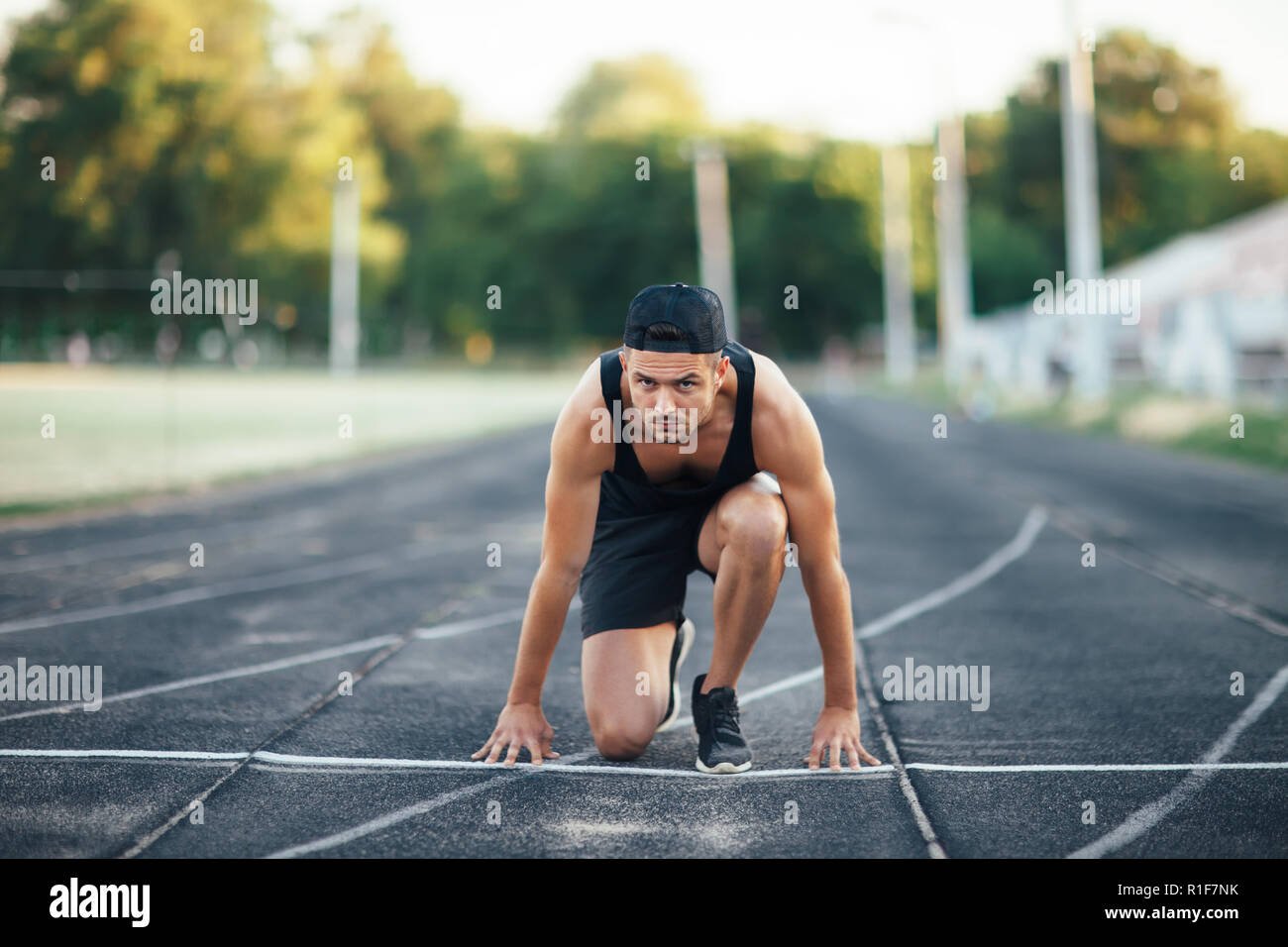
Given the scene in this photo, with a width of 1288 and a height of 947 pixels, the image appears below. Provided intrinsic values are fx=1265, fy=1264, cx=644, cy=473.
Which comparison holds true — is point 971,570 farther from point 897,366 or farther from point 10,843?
point 897,366

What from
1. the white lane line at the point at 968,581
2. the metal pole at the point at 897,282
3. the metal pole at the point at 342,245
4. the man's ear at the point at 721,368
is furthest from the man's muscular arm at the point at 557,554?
the metal pole at the point at 342,245

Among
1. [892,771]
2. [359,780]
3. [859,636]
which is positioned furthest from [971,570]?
[359,780]

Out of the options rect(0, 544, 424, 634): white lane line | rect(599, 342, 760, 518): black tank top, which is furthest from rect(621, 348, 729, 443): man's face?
rect(0, 544, 424, 634): white lane line

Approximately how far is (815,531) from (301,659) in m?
3.10

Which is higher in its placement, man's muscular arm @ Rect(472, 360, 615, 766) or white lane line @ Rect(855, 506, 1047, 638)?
man's muscular arm @ Rect(472, 360, 615, 766)

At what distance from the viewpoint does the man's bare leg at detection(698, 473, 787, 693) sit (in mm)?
4453

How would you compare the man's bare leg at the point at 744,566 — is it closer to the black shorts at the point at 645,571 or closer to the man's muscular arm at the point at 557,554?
the black shorts at the point at 645,571

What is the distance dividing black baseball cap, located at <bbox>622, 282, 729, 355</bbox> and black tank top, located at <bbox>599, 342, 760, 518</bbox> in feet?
0.60

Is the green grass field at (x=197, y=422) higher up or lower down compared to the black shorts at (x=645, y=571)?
higher up

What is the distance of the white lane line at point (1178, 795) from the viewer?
368cm

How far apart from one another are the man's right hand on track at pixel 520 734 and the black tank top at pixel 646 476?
2.78 feet

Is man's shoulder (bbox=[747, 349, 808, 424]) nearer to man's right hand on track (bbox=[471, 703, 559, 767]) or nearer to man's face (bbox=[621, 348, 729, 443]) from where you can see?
man's face (bbox=[621, 348, 729, 443])

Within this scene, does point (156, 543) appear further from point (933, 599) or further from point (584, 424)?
point (584, 424)
